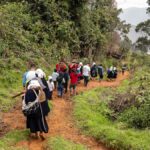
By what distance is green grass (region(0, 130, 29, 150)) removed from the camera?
29.0 ft

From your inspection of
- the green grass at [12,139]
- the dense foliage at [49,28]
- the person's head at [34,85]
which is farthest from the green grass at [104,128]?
the dense foliage at [49,28]

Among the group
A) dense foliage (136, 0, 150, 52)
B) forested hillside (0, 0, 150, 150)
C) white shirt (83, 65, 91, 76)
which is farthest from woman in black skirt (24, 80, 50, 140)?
dense foliage (136, 0, 150, 52)

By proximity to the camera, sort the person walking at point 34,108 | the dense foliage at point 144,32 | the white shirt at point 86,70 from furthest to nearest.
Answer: the dense foliage at point 144,32 < the white shirt at point 86,70 < the person walking at point 34,108

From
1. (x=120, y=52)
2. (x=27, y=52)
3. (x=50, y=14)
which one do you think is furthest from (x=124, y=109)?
(x=120, y=52)

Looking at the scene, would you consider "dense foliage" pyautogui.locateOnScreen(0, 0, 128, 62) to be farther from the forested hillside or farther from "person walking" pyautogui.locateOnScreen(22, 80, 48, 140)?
"person walking" pyautogui.locateOnScreen(22, 80, 48, 140)

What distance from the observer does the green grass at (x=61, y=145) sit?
29.5 ft

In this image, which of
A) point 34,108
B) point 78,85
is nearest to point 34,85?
point 34,108

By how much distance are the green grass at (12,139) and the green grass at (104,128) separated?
202 cm

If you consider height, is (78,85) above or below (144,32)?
below

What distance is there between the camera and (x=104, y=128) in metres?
10.3

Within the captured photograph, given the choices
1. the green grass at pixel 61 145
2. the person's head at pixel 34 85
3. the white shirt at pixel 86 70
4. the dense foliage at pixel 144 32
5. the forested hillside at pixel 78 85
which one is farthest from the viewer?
the dense foliage at pixel 144 32

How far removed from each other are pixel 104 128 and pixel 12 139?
2785 millimetres

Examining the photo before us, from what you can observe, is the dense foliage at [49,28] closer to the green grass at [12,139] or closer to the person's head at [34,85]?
the green grass at [12,139]

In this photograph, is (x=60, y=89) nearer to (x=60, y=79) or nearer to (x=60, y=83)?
(x=60, y=83)
